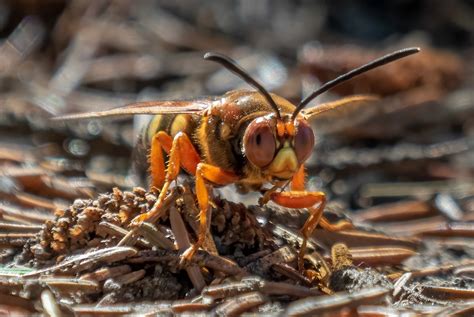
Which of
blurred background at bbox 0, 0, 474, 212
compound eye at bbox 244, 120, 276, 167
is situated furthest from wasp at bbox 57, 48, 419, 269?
blurred background at bbox 0, 0, 474, 212

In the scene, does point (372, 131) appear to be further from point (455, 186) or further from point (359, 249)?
point (359, 249)

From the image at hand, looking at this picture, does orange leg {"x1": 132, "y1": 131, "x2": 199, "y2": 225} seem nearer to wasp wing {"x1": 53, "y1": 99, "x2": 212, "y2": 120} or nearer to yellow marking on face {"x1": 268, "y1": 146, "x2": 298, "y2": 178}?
wasp wing {"x1": 53, "y1": 99, "x2": 212, "y2": 120}

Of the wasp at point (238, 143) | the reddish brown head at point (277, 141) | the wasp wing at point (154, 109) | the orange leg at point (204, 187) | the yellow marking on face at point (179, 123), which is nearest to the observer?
the orange leg at point (204, 187)

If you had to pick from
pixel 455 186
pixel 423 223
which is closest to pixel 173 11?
pixel 455 186

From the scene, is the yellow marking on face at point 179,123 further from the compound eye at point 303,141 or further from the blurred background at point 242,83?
the compound eye at point 303,141

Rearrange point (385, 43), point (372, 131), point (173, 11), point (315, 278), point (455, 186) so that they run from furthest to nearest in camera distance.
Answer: point (173, 11)
point (385, 43)
point (372, 131)
point (455, 186)
point (315, 278)

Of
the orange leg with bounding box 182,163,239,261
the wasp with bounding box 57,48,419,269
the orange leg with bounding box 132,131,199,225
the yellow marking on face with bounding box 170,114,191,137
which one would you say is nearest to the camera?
the orange leg with bounding box 182,163,239,261

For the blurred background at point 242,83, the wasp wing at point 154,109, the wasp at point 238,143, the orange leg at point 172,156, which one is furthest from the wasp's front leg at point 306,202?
the blurred background at point 242,83
